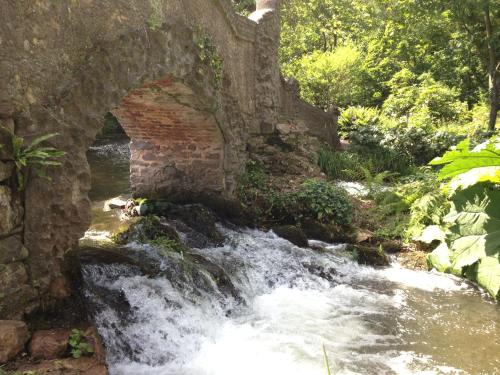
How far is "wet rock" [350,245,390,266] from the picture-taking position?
7.40 metres

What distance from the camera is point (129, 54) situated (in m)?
5.06

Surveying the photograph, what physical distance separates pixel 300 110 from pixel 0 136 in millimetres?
9811

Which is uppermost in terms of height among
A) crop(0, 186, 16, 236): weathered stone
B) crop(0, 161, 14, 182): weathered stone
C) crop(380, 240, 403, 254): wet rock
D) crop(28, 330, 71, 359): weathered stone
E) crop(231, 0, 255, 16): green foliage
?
crop(231, 0, 255, 16): green foliage

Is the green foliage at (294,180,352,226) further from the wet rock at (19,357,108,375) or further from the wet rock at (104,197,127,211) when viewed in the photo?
the wet rock at (19,357,108,375)

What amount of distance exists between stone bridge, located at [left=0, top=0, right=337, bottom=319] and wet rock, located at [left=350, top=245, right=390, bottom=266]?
274 centimetres

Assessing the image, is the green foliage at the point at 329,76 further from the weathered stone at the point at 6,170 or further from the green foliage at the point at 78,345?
the green foliage at the point at 78,345

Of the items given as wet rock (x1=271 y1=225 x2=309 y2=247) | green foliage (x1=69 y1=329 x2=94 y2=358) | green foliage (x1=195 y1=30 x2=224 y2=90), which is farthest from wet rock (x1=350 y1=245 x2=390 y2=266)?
green foliage (x1=69 y1=329 x2=94 y2=358)

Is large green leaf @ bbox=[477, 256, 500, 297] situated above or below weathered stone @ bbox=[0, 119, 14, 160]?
below

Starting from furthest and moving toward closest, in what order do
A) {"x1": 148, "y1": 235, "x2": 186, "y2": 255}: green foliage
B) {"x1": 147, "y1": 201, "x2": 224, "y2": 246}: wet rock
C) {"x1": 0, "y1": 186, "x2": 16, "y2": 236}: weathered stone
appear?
{"x1": 147, "y1": 201, "x2": 224, "y2": 246}: wet rock
{"x1": 148, "y1": 235, "x2": 186, "y2": 255}: green foliage
{"x1": 0, "y1": 186, "x2": 16, "y2": 236}: weathered stone

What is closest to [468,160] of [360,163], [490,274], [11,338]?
[490,274]

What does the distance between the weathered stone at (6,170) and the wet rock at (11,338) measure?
112 cm

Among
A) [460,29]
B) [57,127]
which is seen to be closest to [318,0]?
[460,29]

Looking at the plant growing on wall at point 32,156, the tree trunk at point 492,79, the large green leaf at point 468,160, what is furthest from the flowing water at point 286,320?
the tree trunk at point 492,79

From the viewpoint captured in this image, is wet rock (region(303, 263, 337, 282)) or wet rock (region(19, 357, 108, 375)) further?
wet rock (region(303, 263, 337, 282))
